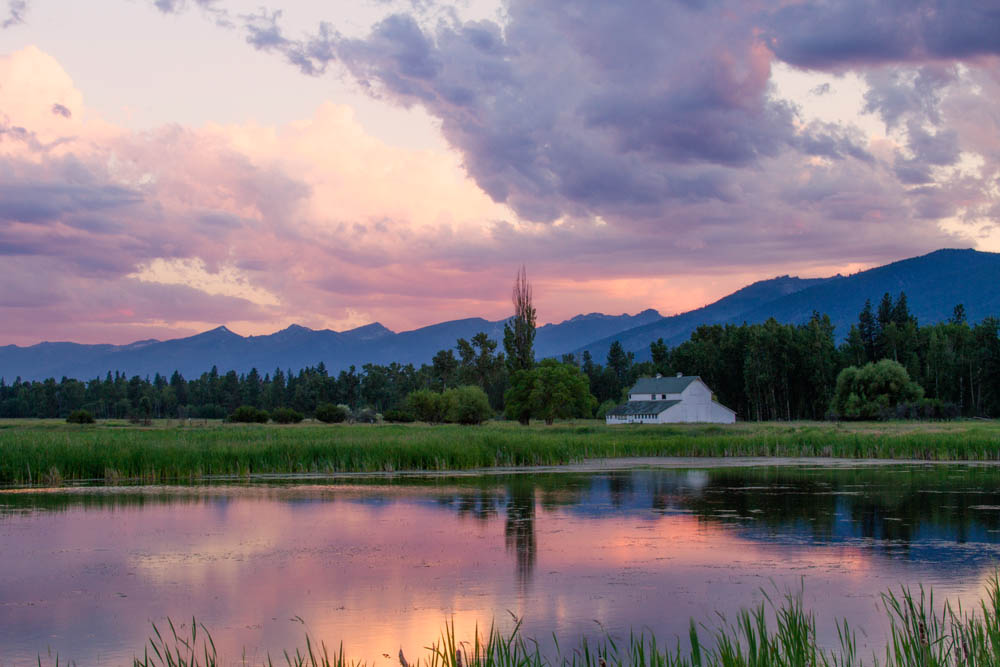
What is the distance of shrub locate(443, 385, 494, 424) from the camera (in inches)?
3588

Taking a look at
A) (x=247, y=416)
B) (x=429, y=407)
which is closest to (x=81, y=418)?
(x=247, y=416)

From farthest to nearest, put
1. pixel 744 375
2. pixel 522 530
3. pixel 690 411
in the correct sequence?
1. pixel 744 375
2. pixel 690 411
3. pixel 522 530

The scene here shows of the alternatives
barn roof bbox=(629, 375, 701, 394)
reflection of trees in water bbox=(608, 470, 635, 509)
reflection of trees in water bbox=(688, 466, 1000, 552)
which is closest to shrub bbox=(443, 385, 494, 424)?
barn roof bbox=(629, 375, 701, 394)

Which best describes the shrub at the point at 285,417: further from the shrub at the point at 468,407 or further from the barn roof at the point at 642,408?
the barn roof at the point at 642,408

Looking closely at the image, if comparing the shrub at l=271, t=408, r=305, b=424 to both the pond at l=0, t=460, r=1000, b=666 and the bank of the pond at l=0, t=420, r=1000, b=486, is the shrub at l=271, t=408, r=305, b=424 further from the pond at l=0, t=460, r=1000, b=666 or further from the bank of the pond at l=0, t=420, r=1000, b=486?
the pond at l=0, t=460, r=1000, b=666

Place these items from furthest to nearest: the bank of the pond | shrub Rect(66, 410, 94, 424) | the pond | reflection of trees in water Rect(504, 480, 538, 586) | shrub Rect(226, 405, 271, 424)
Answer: shrub Rect(226, 405, 271, 424), shrub Rect(66, 410, 94, 424), the bank of the pond, reflection of trees in water Rect(504, 480, 538, 586), the pond

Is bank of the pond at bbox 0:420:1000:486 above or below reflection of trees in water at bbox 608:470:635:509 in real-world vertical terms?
above

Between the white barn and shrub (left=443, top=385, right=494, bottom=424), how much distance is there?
14.7m

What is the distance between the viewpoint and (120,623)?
12.7m

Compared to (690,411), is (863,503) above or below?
below

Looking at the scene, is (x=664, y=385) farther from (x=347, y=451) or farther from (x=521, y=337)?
(x=347, y=451)

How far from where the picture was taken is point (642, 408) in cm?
9675

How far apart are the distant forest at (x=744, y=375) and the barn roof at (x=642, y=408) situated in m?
16.2

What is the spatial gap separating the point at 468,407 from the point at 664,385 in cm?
2202
